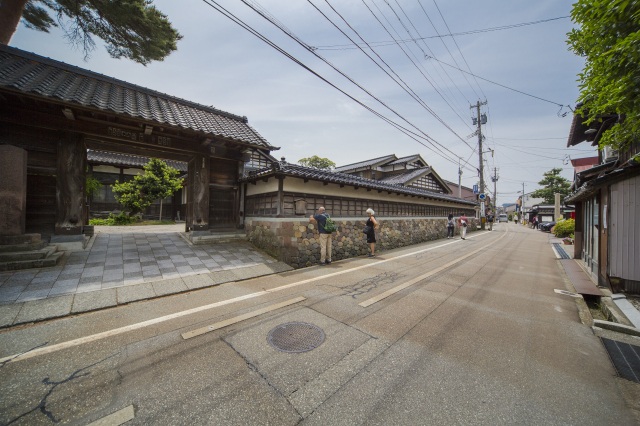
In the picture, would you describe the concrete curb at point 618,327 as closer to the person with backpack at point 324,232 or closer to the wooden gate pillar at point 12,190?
the person with backpack at point 324,232

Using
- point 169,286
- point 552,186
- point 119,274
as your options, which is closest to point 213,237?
point 119,274

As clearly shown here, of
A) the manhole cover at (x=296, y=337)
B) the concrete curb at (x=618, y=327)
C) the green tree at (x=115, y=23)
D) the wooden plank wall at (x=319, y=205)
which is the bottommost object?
the concrete curb at (x=618, y=327)

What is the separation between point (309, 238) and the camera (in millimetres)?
8781

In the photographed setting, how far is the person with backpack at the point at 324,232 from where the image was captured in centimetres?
837

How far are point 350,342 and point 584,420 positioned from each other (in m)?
2.33

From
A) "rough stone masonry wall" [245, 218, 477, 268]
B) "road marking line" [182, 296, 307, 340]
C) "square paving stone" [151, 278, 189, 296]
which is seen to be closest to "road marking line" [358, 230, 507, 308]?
"road marking line" [182, 296, 307, 340]

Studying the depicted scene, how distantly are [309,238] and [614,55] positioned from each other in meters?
7.73

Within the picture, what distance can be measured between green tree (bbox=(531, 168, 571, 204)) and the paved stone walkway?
4888 centimetres

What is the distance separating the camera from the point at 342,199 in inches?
421

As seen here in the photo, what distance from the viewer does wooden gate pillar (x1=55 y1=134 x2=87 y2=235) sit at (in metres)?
6.82

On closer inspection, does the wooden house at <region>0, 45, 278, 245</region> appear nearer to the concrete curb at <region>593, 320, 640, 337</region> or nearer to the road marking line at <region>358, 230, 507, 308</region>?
the road marking line at <region>358, 230, 507, 308</region>

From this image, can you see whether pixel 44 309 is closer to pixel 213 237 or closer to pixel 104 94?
pixel 213 237

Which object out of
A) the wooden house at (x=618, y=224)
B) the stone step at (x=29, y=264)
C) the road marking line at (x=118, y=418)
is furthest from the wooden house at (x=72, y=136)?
the wooden house at (x=618, y=224)

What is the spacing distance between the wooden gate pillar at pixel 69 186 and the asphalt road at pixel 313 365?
15.7 feet
